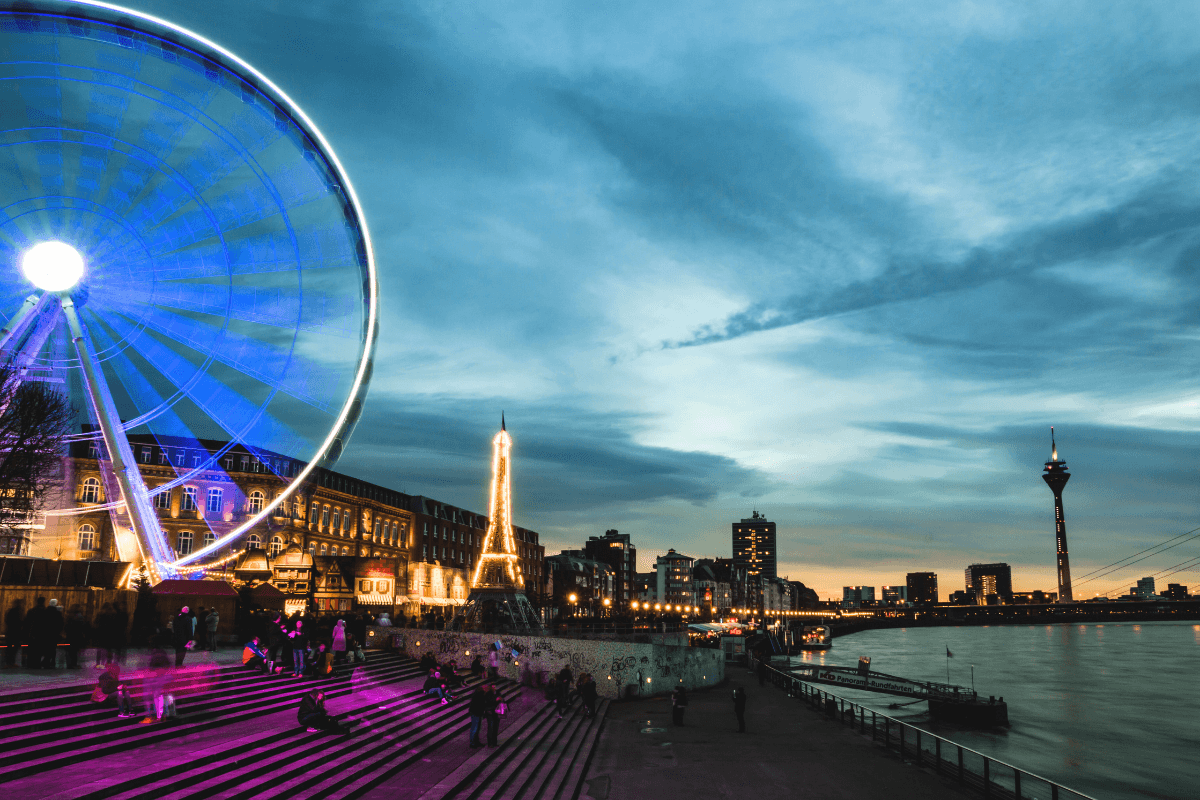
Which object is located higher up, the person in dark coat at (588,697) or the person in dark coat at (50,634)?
the person in dark coat at (50,634)

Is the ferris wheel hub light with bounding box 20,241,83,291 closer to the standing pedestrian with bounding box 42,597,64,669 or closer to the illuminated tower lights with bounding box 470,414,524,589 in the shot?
the standing pedestrian with bounding box 42,597,64,669

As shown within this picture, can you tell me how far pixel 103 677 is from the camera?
55.2ft

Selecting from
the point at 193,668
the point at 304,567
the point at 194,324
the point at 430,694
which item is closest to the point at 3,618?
the point at 193,668

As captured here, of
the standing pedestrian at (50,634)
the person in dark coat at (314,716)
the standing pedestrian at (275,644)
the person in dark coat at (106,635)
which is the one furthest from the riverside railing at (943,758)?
the standing pedestrian at (50,634)

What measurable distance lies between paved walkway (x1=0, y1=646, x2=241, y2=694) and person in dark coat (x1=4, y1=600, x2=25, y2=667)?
1.29 metres

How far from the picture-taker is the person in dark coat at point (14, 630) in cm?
2216

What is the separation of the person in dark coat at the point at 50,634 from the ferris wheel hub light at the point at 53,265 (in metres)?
10.3

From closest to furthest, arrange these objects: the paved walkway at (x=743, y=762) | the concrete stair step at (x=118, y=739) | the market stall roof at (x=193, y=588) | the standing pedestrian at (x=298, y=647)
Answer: the concrete stair step at (x=118, y=739) < the paved walkway at (x=743, y=762) < the standing pedestrian at (x=298, y=647) < the market stall roof at (x=193, y=588)

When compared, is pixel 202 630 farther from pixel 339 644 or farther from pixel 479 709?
pixel 479 709

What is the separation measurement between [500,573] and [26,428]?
43.0m

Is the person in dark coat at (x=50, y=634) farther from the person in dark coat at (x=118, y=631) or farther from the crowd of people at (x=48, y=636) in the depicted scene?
the person in dark coat at (x=118, y=631)

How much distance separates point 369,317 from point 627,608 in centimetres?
16362

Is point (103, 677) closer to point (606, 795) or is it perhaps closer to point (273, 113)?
point (606, 795)

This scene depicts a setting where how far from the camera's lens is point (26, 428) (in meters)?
28.8
